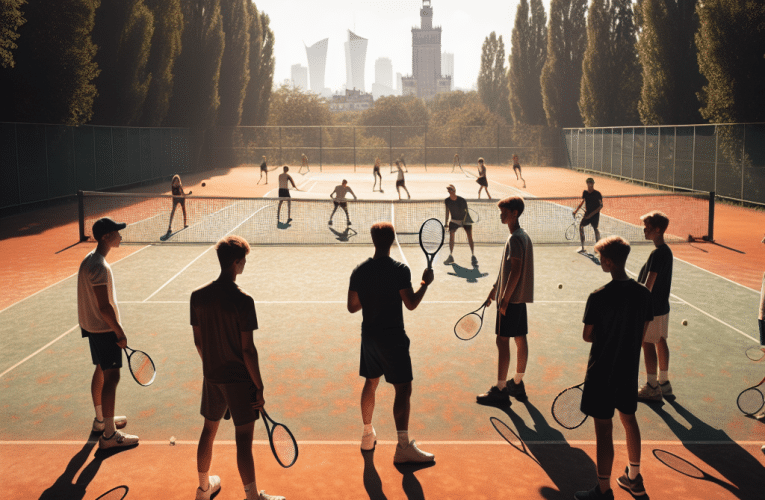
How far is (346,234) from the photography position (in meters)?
18.9

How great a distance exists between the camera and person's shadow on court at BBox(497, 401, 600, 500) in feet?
17.2

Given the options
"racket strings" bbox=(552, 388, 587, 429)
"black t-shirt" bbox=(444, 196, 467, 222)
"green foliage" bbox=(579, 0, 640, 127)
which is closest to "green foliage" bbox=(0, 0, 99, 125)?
"black t-shirt" bbox=(444, 196, 467, 222)

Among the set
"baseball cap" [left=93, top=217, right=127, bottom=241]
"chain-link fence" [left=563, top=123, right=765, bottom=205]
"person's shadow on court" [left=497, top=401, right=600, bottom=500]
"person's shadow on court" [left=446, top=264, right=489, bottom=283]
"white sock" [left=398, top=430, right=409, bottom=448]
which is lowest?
"person's shadow on court" [left=497, top=401, right=600, bottom=500]

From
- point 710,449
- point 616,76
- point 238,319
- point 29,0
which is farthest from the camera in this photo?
point 616,76

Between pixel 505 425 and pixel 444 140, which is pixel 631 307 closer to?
pixel 505 425

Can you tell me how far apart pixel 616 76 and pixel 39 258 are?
3817 centimetres

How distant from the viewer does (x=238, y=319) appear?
448cm

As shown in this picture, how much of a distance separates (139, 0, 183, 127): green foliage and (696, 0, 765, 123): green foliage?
83.8 ft

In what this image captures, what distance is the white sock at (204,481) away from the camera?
491 cm

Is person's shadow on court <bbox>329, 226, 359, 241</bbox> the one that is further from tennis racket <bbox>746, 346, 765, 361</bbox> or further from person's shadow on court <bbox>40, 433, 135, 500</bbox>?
tennis racket <bbox>746, 346, 765, 361</bbox>

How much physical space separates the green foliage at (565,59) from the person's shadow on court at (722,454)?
4971cm

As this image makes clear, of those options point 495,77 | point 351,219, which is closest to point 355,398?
point 351,219

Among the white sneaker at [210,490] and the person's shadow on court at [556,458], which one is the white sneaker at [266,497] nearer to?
the white sneaker at [210,490]

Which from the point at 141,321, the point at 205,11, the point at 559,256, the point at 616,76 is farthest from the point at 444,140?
the point at 141,321
